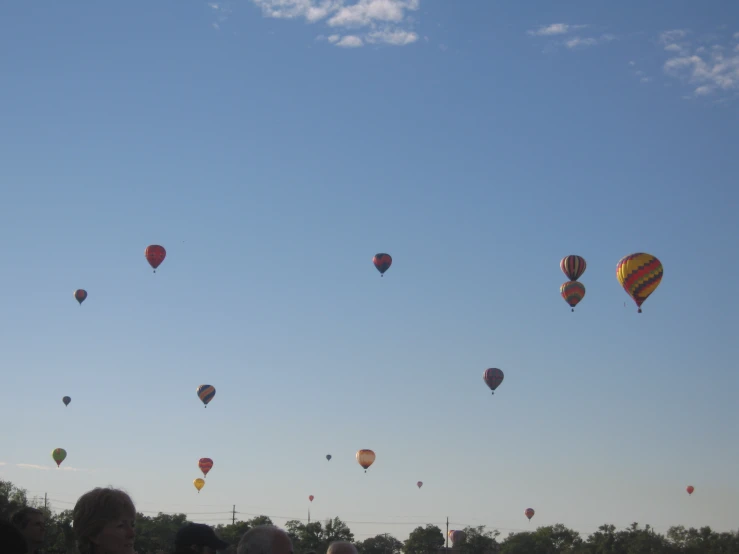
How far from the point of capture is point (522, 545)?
183m

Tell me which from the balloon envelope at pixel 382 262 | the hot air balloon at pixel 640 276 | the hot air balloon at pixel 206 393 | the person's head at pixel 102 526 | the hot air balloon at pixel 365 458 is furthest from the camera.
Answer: the hot air balloon at pixel 365 458

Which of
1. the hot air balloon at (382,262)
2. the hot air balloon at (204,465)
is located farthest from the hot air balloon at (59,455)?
the hot air balloon at (382,262)

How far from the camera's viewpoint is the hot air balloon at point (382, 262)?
72438 mm

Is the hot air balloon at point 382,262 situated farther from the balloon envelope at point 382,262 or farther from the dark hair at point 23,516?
the dark hair at point 23,516

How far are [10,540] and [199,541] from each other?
1858 millimetres

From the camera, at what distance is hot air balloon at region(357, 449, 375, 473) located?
89750 mm

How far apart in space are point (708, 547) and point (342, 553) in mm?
148743

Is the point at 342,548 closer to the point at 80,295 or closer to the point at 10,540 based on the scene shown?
the point at 10,540

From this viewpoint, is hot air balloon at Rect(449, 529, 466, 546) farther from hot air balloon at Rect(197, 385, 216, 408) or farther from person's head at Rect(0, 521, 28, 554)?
person's head at Rect(0, 521, 28, 554)

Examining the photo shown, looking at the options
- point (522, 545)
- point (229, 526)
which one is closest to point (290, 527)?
point (229, 526)

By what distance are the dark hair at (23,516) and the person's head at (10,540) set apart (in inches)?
89.8

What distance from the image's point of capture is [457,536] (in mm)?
169875

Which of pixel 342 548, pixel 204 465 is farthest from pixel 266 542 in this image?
pixel 204 465

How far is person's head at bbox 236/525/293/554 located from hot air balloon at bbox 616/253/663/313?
55.3 meters
